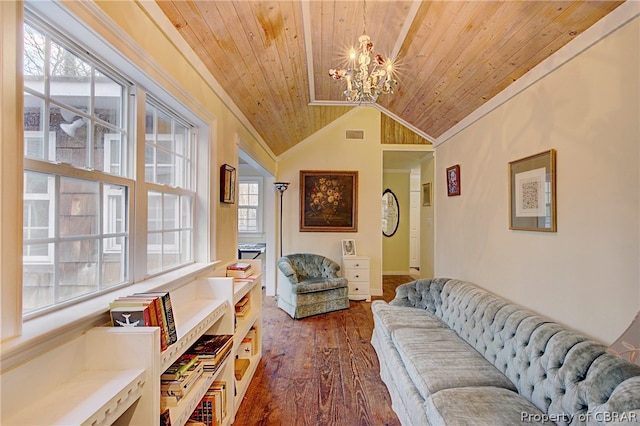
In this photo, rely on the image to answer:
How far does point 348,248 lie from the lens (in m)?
5.23

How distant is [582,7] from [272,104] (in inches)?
101

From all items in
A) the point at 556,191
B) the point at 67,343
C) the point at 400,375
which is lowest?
the point at 400,375

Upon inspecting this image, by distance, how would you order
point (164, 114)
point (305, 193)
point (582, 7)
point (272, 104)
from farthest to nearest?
1. point (305, 193)
2. point (272, 104)
3. point (164, 114)
4. point (582, 7)

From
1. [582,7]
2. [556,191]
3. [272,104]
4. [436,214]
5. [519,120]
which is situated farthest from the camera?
[436,214]

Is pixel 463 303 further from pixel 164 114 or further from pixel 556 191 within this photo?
pixel 164 114

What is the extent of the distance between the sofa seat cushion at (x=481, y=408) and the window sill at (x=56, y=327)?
150 centimetres

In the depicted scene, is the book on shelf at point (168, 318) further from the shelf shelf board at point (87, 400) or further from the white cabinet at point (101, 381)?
the shelf shelf board at point (87, 400)

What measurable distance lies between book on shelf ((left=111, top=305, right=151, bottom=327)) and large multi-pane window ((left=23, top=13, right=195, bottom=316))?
0.65 ft

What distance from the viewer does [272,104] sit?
326 cm

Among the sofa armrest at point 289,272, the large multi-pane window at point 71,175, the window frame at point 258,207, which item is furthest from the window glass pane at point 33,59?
the window frame at point 258,207

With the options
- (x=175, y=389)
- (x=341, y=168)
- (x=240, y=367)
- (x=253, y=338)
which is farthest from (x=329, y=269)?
(x=175, y=389)

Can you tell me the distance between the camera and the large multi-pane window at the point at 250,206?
6.03 m

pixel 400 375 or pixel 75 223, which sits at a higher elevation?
pixel 75 223

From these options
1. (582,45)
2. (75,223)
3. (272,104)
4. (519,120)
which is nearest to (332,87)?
(272,104)
